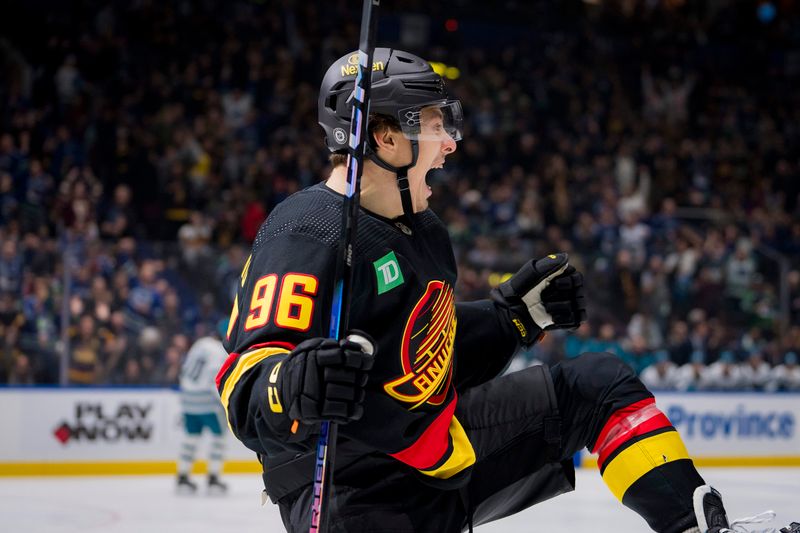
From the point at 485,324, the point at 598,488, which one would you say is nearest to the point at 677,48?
the point at 598,488

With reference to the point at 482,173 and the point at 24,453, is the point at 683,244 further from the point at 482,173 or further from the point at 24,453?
the point at 24,453

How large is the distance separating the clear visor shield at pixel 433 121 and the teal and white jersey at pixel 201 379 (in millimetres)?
5078

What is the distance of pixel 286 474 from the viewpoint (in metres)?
2.52

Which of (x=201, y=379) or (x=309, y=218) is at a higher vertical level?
(x=309, y=218)

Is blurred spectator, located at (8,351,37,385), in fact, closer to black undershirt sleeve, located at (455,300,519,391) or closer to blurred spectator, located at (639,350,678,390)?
blurred spectator, located at (639,350,678,390)

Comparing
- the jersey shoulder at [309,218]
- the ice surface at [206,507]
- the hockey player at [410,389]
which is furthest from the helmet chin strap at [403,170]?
the ice surface at [206,507]

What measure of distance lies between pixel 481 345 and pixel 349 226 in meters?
0.83

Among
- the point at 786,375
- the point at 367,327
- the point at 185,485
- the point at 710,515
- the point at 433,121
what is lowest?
the point at 185,485

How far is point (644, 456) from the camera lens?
2.45 m

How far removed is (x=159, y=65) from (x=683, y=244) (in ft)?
20.3

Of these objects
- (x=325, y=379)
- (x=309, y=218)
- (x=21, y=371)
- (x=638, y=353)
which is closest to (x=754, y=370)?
(x=638, y=353)

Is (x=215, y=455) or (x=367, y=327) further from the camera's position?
(x=215, y=455)

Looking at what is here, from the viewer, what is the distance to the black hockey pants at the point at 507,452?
8.16ft

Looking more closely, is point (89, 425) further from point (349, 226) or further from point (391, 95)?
point (349, 226)
